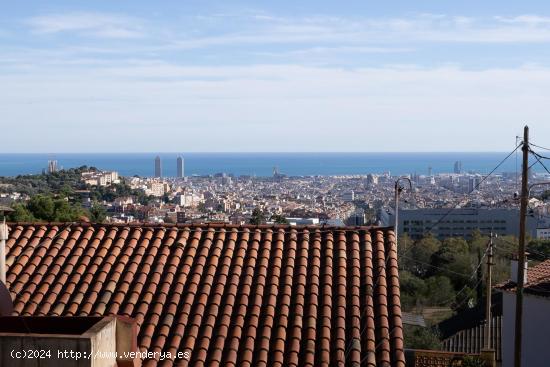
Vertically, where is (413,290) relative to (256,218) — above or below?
below

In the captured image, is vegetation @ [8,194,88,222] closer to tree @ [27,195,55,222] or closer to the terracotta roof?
tree @ [27,195,55,222]

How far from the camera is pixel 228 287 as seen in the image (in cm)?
837

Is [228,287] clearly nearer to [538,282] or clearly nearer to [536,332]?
[536,332]

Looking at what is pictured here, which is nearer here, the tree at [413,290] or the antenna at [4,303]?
Answer: the antenna at [4,303]

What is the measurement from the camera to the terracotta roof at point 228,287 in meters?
7.57

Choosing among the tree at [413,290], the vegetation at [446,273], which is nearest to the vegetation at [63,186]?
the vegetation at [446,273]

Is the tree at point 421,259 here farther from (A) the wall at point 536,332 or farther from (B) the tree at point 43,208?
(A) the wall at point 536,332

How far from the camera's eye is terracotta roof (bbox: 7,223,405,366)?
24.8ft

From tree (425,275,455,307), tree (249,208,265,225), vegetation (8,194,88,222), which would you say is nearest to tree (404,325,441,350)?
vegetation (8,194,88,222)

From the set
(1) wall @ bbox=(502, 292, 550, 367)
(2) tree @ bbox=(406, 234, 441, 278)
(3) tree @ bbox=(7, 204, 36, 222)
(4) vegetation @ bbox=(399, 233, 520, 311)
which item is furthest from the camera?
(2) tree @ bbox=(406, 234, 441, 278)

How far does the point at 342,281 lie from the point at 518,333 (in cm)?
214

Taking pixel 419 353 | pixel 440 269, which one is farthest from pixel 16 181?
pixel 419 353

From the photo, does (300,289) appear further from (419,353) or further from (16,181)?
(16,181)

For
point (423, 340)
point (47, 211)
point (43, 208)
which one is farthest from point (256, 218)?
point (423, 340)
